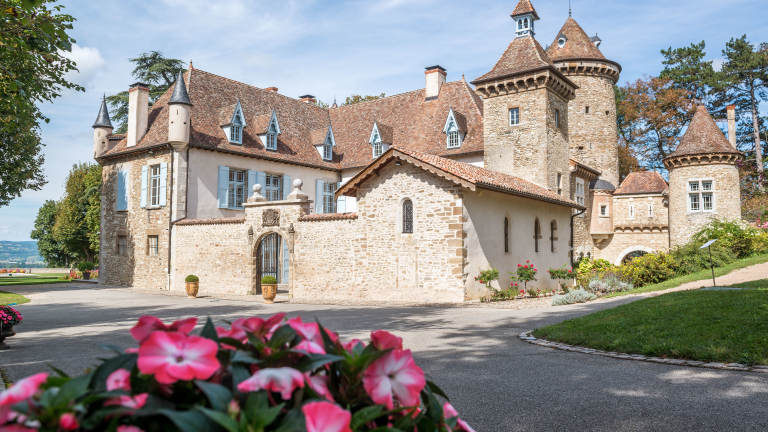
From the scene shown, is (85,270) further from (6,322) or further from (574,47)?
(574,47)

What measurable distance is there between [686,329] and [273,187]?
70.9ft

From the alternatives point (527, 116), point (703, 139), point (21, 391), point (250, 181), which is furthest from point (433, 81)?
point (21, 391)

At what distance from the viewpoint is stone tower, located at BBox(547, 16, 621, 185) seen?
A: 33.0m

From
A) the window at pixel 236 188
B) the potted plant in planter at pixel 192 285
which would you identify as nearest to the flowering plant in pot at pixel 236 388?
the potted plant in planter at pixel 192 285

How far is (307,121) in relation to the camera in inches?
1216

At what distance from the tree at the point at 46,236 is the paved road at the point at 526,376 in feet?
156

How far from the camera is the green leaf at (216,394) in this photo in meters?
1.05

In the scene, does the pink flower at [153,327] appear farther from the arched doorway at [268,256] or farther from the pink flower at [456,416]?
the arched doorway at [268,256]

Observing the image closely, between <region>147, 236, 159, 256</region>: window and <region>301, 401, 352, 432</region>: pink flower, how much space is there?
25.2 metres

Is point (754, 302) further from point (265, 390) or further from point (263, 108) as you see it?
point (263, 108)

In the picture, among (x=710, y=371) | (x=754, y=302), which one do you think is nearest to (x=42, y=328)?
(x=710, y=371)

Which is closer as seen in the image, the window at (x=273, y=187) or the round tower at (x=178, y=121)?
the round tower at (x=178, y=121)

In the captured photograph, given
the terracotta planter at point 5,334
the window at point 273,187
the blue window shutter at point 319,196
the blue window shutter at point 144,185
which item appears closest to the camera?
the terracotta planter at point 5,334

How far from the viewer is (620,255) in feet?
104
